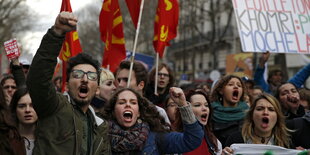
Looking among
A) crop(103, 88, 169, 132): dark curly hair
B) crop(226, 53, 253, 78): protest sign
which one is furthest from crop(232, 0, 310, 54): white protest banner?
crop(226, 53, 253, 78): protest sign

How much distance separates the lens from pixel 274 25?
20.9 feet

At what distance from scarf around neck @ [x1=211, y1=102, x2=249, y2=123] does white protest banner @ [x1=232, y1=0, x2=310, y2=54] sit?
105 cm

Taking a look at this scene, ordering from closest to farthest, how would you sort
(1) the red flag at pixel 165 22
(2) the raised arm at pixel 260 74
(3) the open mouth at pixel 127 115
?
(3) the open mouth at pixel 127 115
(1) the red flag at pixel 165 22
(2) the raised arm at pixel 260 74

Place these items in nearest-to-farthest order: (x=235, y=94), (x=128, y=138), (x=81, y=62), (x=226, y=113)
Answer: (x=81, y=62) < (x=128, y=138) < (x=226, y=113) < (x=235, y=94)

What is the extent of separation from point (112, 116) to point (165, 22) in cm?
283

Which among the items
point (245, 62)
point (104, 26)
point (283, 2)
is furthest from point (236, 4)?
point (245, 62)

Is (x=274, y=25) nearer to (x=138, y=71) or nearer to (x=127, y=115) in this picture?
(x=138, y=71)

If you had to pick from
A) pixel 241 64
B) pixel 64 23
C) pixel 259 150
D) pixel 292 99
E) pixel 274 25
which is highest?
pixel 241 64

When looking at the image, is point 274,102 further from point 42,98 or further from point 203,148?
point 42,98

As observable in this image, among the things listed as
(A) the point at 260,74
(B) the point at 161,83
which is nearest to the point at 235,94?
(B) the point at 161,83

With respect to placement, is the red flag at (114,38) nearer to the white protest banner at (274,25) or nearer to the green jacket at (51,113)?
the white protest banner at (274,25)

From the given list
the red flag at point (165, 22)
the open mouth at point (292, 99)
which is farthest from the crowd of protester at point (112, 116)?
the red flag at point (165, 22)

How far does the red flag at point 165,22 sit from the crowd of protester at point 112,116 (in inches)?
45.8

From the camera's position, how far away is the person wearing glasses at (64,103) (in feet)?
9.09
